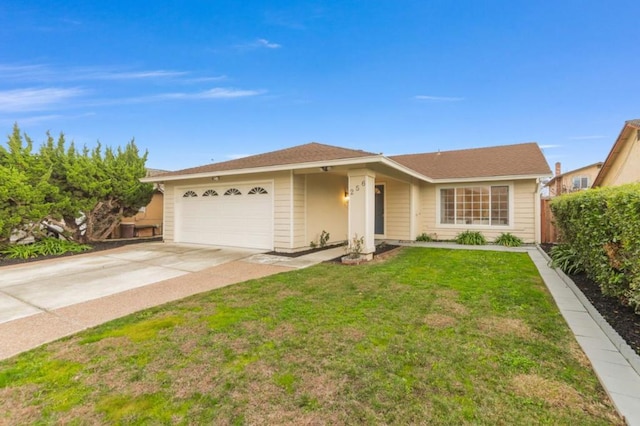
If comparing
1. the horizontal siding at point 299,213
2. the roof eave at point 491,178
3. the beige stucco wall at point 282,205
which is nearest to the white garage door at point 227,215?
the beige stucco wall at point 282,205

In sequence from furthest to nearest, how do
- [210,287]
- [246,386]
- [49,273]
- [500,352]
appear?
[49,273]
[210,287]
[500,352]
[246,386]

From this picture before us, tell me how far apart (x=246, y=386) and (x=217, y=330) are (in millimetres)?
1274

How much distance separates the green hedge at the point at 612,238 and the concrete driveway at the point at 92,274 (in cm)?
732

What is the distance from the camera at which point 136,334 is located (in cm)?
353

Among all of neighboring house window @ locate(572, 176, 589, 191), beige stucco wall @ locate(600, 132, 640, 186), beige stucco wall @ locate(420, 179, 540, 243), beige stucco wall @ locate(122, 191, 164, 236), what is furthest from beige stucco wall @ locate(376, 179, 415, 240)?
neighboring house window @ locate(572, 176, 589, 191)

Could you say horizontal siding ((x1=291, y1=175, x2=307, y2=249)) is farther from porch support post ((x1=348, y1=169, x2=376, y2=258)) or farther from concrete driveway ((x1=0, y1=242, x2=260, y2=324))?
porch support post ((x1=348, y1=169, x2=376, y2=258))

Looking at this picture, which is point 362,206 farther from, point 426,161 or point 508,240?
point 426,161

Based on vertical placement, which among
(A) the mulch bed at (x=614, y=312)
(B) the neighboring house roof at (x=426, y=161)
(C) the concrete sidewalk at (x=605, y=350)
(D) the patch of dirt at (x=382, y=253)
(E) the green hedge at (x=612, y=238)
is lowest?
(C) the concrete sidewalk at (x=605, y=350)

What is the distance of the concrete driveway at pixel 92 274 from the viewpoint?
16.0ft

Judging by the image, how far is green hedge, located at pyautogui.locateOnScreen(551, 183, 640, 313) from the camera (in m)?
3.59

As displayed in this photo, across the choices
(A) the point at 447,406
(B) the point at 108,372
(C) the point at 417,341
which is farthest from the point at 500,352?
(B) the point at 108,372

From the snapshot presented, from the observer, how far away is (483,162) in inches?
488

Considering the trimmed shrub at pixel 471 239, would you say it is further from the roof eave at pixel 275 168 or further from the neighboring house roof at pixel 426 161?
the roof eave at pixel 275 168

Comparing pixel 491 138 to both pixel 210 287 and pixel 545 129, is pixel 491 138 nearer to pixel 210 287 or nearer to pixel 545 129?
pixel 545 129
